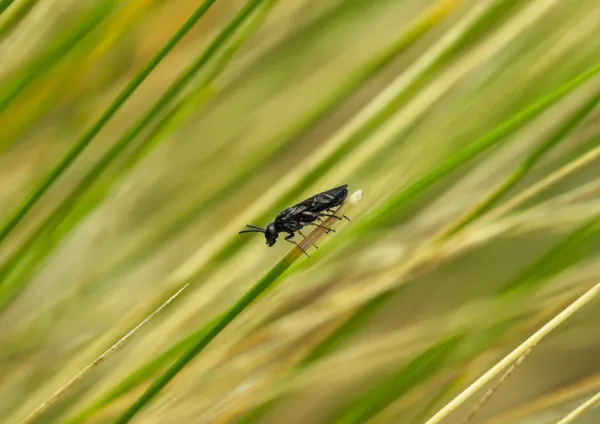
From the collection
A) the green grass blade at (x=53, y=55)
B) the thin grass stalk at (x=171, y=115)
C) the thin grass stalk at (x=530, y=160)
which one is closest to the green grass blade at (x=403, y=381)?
the thin grass stalk at (x=530, y=160)

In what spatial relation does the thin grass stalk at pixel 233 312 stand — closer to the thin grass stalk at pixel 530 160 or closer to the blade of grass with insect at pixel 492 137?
the blade of grass with insect at pixel 492 137

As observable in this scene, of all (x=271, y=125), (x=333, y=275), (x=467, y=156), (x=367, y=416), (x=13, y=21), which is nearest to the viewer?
(x=467, y=156)

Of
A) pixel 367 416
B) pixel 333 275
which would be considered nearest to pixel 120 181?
pixel 333 275

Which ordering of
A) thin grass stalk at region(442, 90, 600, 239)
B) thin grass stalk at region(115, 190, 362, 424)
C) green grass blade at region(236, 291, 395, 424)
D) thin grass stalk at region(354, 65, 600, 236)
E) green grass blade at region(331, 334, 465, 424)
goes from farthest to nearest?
green grass blade at region(236, 291, 395, 424) → green grass blade at region(331, 334, 465, 424) → thin grass stalk at region(442, 90, 600, 239) → thin grass stalk at region(354, 65, 600, 236) → thin grass stalk at region(115, 190, 362, 424)

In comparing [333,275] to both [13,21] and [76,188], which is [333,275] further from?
[13,21]

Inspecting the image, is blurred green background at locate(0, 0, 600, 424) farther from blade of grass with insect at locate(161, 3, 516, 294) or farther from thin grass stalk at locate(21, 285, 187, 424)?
thin grass stalk at locate(21, 285, 187, 424)

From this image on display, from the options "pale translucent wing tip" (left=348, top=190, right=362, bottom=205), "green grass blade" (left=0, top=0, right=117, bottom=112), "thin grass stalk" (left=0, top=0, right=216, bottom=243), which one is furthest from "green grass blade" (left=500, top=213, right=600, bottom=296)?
"green grass blade" (left=0, top=0, right=117, bottom=112)
